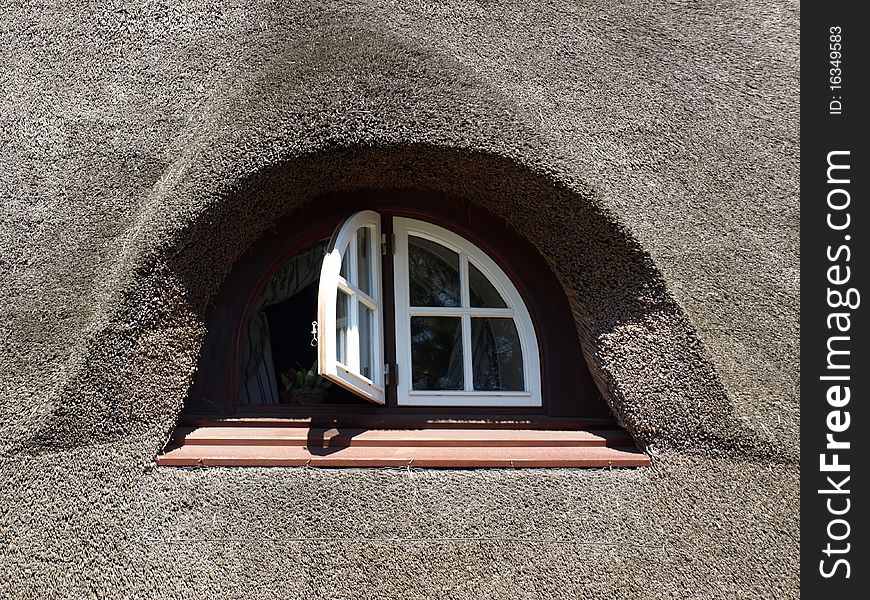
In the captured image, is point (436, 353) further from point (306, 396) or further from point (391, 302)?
point (306, 396)

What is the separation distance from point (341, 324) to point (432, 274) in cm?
45

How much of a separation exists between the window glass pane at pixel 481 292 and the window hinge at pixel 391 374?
0.36 metres

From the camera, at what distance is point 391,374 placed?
7.57 ft

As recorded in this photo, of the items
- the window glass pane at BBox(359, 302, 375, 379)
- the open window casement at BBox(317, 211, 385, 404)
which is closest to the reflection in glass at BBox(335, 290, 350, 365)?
the open window casement at BBox(317, 211, 385, 404)

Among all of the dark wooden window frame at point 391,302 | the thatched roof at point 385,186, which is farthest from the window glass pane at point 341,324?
the thatched roof at point 385,186

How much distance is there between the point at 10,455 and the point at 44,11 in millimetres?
1429

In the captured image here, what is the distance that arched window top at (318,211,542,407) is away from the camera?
2309mm

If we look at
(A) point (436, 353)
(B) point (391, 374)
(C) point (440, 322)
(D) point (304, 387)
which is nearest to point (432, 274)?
(C) point (440, 322)

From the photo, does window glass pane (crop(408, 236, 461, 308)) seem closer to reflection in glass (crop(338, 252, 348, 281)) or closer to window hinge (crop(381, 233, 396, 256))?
window hinge (crop(381, 233, 396, 256))

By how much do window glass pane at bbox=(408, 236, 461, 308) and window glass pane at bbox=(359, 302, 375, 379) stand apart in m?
0.19

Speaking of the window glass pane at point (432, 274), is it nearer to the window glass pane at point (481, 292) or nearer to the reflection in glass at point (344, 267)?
the window glass pane at point (481, 292)

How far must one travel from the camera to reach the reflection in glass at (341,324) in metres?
2.08
